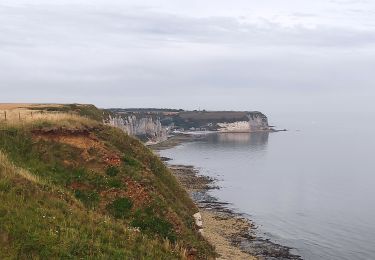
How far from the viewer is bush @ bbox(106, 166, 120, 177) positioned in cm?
2322

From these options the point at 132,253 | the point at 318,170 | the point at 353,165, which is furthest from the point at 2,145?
the point at 353,165

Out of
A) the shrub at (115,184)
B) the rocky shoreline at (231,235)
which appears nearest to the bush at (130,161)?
the shrub at (115,184)

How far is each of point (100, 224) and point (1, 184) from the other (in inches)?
164

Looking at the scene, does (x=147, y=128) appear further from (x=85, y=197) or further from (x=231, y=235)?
(x=85, y=197)

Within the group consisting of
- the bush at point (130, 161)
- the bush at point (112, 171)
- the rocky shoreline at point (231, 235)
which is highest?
the bush at point (130, 161)

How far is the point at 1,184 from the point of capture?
1688 cm

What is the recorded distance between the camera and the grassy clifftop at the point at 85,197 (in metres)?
14.8

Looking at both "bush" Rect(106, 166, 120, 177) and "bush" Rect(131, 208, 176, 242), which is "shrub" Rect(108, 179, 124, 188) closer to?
"bush" Rect(106, 166, 120, 177)

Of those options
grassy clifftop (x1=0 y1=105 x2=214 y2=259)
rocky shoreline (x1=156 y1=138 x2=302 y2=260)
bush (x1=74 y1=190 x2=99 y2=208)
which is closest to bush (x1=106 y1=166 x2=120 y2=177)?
grassy clifftop (x1=0 y1=105 x2=214 y2=259)

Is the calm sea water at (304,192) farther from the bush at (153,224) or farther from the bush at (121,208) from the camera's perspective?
the bush at (121,208)

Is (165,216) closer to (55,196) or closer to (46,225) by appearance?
Result: (55,196)

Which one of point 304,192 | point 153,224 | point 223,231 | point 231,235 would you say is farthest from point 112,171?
point 304,192

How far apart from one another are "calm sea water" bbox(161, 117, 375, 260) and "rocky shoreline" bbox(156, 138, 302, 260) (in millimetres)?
1996

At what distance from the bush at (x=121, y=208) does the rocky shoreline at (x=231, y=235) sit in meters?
21.1
